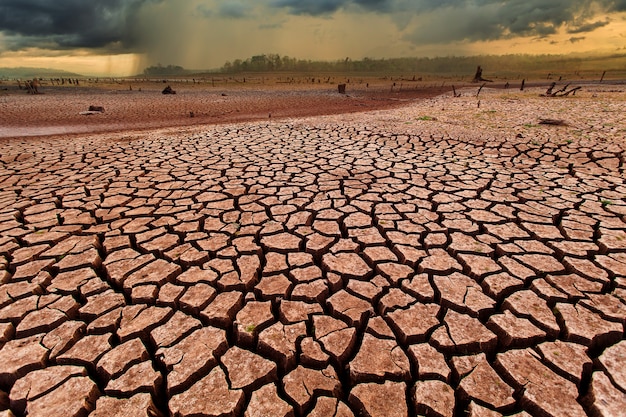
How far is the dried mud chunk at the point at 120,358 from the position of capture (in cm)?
161

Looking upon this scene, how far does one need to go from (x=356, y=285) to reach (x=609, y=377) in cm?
133

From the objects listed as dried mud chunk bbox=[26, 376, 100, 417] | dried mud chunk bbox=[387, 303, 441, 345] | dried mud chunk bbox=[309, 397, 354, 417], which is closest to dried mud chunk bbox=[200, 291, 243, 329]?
dried mud chunk bbox=[26, 376, 100, 417]

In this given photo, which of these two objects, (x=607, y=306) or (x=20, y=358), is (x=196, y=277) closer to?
(x=20, y=358)

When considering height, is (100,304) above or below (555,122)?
below

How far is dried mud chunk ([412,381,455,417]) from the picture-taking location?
1410mm

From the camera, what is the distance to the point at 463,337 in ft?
5.82

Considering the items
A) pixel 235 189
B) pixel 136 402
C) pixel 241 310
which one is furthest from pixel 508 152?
pixel 136 402

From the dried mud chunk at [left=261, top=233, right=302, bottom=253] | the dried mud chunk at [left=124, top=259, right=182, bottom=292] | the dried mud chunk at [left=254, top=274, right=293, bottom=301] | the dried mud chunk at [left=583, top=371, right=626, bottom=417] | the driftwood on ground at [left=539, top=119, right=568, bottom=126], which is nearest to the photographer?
the dried mud chunk at [left=583, top=371, right=626, bottom=417]

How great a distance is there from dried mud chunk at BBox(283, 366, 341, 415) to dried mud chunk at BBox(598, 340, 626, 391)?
51.2 inches

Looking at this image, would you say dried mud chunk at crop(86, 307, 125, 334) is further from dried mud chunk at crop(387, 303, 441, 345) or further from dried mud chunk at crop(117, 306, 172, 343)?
dried mud chunk at crop(387, 303, 441, 345)

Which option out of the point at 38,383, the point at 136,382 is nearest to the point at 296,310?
the point at 136,382

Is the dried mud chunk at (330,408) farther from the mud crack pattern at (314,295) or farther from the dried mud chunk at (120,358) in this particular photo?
the dried mud chunk at (120,358)

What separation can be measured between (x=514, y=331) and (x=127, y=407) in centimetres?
199

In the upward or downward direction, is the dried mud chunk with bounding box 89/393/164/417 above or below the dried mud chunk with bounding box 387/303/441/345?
below
